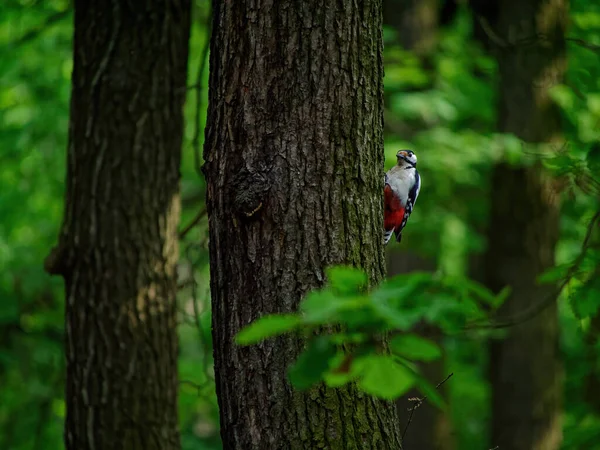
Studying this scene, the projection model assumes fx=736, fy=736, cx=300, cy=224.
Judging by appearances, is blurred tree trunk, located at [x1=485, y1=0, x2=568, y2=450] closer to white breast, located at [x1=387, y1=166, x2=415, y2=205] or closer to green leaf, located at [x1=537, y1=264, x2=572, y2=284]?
white breast, located at [x1=387, y1=166, x2=415, y2=205]

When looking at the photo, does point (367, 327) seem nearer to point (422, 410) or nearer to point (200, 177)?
point (200, 177)

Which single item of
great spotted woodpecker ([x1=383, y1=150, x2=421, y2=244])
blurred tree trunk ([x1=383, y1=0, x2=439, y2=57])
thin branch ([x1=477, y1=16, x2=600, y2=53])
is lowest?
great spotted woodpecker ([x1=383, y1=150, x2=421, y2=244])

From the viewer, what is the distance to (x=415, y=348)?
1.64m

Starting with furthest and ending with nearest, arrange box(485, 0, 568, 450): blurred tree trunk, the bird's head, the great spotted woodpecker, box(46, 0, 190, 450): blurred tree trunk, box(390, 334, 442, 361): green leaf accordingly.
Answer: box(485, 0, 568, 450): blurred tree trunk < the bird's head < the great spotted woodpecker < box(46, 0, 190, 450): blurred tree trunk < box(390, 334, 442, 361): green leaf

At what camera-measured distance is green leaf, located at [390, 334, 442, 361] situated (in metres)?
1.61

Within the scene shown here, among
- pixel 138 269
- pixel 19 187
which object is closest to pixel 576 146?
pixel 138 269

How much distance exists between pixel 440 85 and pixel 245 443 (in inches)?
272

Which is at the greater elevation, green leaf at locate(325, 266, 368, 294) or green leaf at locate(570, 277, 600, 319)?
green leaf at locate(325, 266, 368, 294)

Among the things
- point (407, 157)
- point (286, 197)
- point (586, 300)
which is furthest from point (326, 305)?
point (407, 157)

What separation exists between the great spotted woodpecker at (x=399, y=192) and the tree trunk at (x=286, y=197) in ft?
7.86

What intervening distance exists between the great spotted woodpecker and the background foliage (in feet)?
3.39

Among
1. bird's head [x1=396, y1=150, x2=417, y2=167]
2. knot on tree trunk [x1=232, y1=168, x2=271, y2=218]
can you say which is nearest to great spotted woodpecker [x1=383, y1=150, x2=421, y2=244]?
bird's head [x1=396, y1=150, x2=417, y2=167]

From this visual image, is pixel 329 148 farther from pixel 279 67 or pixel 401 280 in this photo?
pixel 401 280

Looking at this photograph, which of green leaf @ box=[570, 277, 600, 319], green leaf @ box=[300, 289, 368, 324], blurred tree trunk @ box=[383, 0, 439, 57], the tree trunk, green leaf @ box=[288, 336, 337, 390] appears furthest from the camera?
blurred tree trunk @ box=[383, 0, 439, 57]
